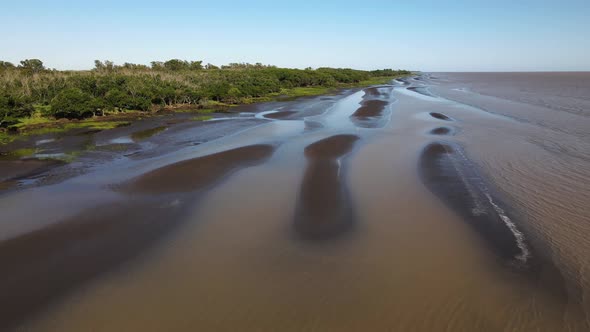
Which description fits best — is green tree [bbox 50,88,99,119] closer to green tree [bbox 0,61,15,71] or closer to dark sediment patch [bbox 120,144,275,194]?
dark sediment patch [bbox 120,144,275,194]

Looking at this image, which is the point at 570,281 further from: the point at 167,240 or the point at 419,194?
the point at 167,240

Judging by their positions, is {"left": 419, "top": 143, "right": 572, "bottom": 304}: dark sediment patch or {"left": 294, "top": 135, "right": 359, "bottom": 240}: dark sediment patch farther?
{"left": 294, "top": 135, "right": 359, "bottom": 240}: dark sediment patch

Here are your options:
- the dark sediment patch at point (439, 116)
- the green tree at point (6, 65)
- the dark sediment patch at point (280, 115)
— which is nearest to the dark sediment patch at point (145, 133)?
the dark sediment patch at point (280, 115)

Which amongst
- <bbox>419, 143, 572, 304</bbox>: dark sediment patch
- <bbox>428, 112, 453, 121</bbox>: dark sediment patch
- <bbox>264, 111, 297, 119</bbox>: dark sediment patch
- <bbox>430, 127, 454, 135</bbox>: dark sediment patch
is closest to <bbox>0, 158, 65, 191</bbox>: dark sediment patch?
<bbox>419, 143, 572, 304</bbox>: dark sediment patch

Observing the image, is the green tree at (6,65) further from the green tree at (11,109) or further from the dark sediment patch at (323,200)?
the dark sediment patch at (323,200)

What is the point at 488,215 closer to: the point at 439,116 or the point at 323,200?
the point at 323,200

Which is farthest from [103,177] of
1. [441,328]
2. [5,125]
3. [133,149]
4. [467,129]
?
[467,129]
